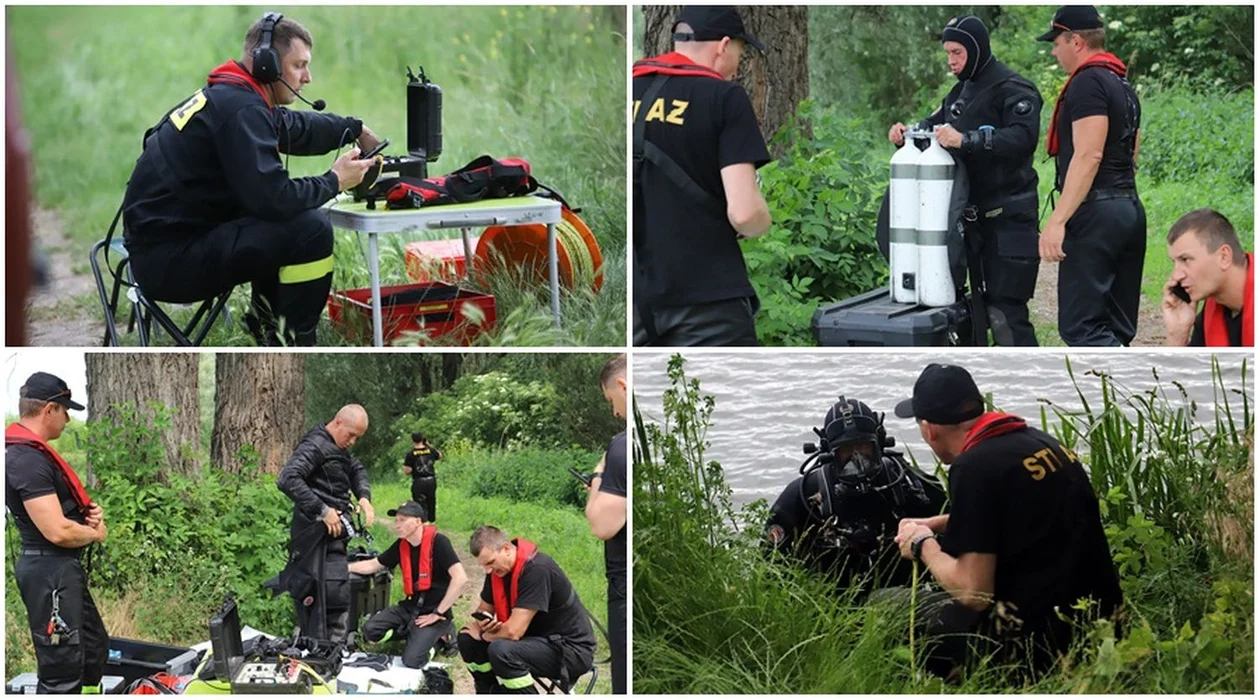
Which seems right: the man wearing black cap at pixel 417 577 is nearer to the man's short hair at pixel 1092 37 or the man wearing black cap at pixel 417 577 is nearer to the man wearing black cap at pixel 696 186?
the man wearing black cap at pixel 696 186

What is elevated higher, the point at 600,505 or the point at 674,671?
the point at 600,505

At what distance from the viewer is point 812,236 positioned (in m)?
6.89

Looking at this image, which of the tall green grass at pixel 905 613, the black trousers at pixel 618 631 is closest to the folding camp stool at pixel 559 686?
the black trousers at pixel 618 631

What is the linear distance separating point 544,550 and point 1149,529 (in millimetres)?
2276

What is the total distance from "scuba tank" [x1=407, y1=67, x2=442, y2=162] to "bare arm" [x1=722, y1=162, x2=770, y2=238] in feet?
4.12

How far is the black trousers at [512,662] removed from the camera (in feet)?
18.3

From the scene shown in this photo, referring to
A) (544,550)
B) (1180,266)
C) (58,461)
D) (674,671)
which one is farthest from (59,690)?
(1180,266)

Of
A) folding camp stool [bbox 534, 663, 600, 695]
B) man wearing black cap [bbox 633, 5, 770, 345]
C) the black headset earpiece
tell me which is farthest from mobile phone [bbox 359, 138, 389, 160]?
folding camp stool [bbox 534, 663, 600, 695]

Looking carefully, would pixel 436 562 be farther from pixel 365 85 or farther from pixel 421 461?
pixel 365 85

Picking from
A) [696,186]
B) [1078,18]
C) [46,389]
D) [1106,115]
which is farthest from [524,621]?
[1078,18]

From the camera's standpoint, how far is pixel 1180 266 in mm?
5246

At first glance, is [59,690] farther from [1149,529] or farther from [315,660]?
[1149,529]

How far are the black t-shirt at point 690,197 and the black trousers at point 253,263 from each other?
1157mm

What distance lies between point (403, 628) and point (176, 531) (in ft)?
3.29
